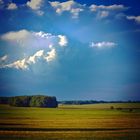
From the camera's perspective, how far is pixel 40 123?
33.4 feet

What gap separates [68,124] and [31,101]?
158 cm

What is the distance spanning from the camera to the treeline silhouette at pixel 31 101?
35.0 feet

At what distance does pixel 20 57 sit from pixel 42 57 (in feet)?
2.10

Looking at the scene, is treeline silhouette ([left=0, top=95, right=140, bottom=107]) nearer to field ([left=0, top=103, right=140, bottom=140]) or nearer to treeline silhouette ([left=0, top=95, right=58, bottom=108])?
treeline silhouette ([left=0, top=95, right=58, bottom=108])

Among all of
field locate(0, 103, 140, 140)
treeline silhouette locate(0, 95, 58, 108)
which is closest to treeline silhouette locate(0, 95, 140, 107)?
treeline silhouette locate(0, 95, 58, 108)

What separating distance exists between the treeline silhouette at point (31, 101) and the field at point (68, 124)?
7.1 inches

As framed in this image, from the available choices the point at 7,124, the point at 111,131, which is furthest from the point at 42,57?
the point at 111,131

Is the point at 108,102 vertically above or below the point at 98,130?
above

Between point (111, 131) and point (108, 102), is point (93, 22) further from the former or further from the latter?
point (111, 131)

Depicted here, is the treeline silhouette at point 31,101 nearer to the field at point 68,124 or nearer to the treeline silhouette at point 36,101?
the treeline silhouette at point 36,101

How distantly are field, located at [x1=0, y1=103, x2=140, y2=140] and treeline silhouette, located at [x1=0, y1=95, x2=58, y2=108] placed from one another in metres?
0.18

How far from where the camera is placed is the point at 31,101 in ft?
36.4

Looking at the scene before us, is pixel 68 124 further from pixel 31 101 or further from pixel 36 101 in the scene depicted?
pixel 31 101

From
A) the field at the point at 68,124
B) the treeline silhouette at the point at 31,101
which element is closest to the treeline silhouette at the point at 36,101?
the treeline silhouette at the point at 31,101
